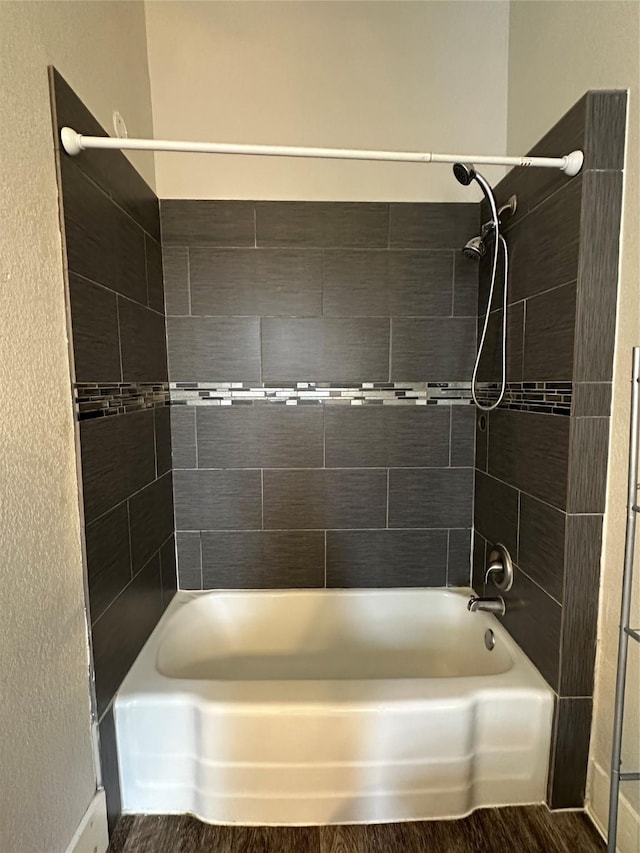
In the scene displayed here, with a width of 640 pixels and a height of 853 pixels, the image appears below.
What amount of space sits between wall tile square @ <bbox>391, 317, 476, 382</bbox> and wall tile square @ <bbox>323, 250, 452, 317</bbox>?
2.6 inches

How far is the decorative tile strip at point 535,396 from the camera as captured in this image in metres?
1.20

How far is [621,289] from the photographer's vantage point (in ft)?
3.67

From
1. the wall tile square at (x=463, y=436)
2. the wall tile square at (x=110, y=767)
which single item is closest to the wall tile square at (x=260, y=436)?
the wall tile square at (x=463, y=436)

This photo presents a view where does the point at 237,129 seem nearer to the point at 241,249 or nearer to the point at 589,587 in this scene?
the point at 241,249

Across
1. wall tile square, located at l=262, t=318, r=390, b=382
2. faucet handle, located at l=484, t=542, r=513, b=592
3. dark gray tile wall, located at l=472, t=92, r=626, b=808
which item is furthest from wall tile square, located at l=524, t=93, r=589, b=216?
faucet handle, located at l=484, t=542, r=513, b=592

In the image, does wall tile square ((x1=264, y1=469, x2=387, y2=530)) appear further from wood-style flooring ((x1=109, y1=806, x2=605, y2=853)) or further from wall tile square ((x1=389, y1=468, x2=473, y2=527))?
wood-style flooring ((x1=109, y1=806, x2=605, y2=853))

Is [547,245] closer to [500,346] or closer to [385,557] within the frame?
[500,346]

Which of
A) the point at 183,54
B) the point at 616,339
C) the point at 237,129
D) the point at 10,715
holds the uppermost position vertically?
the point at 183,54

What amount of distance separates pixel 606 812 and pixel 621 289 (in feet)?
4.68

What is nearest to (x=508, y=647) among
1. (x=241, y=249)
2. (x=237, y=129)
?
(x=241, y=249)

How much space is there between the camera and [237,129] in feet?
5.55

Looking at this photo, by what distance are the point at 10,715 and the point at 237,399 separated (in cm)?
Answer: 122

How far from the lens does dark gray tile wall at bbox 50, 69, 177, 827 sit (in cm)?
112

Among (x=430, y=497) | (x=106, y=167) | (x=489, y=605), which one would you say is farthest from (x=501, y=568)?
(x=106, y=167)
